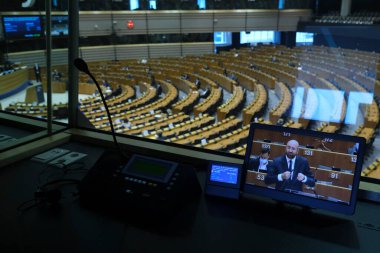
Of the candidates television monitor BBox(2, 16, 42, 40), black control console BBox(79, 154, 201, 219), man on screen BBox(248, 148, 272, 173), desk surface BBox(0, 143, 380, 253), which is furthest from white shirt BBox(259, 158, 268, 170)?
television monitor BBox(2, 16, 42, 40)

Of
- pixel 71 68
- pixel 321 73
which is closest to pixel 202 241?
pixel 71 68

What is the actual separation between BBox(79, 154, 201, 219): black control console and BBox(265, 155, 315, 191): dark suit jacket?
29cm

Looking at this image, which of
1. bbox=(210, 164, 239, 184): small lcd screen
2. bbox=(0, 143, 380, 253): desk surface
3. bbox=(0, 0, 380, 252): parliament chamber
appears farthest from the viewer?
bbox=(210, 164, 239, 184): small lcd screen

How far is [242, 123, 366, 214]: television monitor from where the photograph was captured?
3.94 feet

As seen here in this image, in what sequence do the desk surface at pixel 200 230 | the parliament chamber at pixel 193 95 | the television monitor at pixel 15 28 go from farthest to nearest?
the television monitor at pixel 15 28 < the parliament chamber at pixel 193 95 < the desk surface at pixel 200 230

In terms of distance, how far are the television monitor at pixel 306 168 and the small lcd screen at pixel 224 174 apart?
0.04 m

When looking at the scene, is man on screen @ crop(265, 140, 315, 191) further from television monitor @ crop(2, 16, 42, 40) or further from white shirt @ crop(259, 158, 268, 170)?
television monitor @ crop(2, 16, 42, 40)

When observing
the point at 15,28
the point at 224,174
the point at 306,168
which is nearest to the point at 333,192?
the point at 306,168

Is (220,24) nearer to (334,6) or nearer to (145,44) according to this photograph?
(145,44)

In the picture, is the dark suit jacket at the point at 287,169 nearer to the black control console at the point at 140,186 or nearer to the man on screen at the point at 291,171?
the man on screen at the point at 291,171

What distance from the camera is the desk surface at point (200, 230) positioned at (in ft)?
3.68

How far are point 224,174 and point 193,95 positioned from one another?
1002 centimetres

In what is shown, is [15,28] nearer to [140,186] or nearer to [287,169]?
[140,186]

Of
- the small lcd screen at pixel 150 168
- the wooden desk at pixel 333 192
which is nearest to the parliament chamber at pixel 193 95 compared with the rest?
the wooden desk at pixel 333 192
